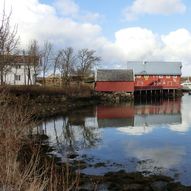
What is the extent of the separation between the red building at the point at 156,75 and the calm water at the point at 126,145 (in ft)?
171

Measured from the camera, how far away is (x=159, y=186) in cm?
1504

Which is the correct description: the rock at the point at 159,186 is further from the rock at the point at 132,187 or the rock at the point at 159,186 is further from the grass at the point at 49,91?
the grass at the point at 49,91

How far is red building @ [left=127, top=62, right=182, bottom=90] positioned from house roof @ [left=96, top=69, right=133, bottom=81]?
647cm

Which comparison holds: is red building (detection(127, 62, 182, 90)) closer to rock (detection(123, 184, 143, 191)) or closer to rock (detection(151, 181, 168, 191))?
rock (detection(151, 181, 168, 191))

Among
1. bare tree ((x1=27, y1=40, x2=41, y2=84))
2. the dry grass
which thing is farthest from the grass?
the dry grass

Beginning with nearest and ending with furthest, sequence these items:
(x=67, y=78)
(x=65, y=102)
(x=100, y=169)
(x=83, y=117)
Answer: (x=100, y=169) → (x=83, y=117) → (x=65, y=102) → (x=67, y=78)

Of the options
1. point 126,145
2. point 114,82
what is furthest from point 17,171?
point 114,82

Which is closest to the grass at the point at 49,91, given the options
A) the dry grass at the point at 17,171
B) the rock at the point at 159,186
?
the dry grass at the point at 17,171

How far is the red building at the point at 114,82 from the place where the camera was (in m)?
80.2

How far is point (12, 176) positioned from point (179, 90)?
87088 millimetres

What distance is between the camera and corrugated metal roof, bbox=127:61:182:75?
297 ft

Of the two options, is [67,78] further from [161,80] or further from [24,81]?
[161,80]

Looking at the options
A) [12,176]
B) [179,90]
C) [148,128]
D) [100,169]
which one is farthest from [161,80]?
[12,176]

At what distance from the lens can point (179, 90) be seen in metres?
93.8
